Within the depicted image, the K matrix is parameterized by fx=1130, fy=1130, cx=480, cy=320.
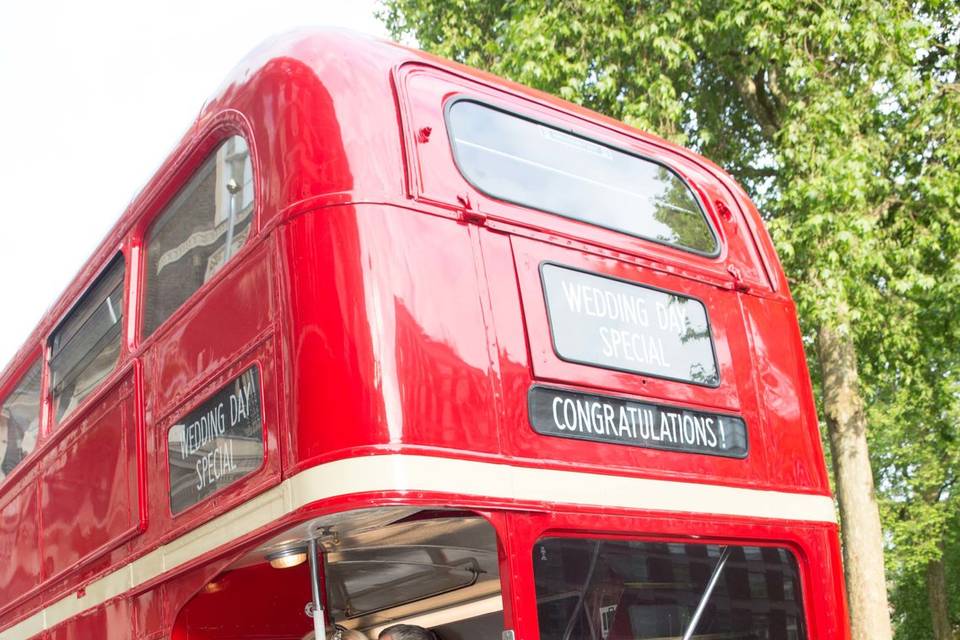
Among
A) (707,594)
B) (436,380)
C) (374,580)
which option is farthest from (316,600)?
(374,580)

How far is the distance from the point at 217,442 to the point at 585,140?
197 centimetres

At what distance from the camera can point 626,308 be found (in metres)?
4.36

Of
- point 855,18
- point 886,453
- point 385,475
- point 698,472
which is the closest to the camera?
point 385,475

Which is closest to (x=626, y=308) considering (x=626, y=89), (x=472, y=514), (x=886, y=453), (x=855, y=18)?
(x=472, y=514)

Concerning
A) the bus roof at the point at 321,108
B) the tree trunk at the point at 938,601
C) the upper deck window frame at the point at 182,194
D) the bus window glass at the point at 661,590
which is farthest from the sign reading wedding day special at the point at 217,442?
the tree trunk at the point at 938,601

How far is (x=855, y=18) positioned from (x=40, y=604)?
29.9 feet

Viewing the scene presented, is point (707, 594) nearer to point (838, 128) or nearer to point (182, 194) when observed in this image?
point (182, 194)

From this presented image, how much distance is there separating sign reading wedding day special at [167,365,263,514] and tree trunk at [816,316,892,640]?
7375 mm

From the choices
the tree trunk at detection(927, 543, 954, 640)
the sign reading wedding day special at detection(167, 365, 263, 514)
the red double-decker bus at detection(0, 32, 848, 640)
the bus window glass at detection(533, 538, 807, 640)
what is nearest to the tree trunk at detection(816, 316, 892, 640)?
the red double-decker bus at detection(0, 32, 848, 640)

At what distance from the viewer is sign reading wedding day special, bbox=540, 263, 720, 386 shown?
162 inches

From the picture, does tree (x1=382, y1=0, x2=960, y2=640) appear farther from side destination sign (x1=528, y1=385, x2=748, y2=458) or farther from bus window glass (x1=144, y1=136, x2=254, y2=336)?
bus window glass (x1=144, y1=136, x2=254, y2=336)

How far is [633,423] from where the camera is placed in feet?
13.7

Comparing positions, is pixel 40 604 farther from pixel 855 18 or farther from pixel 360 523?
pixel 855 18

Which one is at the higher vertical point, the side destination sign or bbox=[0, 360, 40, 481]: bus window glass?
bbox=[0, 360, 40, 481]: bus window glass
